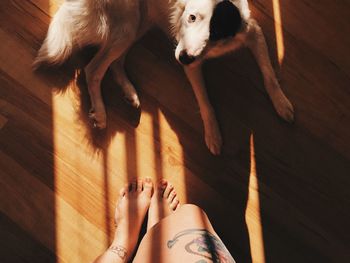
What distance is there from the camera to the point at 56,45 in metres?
1.29

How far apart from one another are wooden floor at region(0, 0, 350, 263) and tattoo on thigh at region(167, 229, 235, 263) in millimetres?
229

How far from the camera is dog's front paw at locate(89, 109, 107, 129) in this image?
53.8 inches

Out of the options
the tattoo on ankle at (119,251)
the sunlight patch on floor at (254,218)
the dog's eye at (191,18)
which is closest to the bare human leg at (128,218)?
the tattoo on ankle at (119,251)

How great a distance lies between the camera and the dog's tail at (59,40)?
1.25 m

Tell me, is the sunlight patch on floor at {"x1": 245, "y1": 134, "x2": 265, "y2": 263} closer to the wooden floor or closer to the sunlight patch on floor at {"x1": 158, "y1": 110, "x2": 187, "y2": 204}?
the wooden floor

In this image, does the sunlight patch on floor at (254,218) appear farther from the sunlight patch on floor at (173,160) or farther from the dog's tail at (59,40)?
the dog's tail at (59,40)

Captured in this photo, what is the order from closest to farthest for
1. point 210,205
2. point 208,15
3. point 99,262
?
point 208,15 < point 99,262 < point 210,205

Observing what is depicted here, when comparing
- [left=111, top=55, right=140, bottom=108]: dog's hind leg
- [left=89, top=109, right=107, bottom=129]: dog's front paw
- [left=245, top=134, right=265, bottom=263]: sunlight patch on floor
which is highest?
[left=111, top=55, right=140, bottom=108]: dog's hind leg

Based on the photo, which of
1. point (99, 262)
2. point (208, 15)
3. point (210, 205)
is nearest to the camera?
point (208, 15)

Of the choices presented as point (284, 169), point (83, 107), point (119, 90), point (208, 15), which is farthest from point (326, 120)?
point (83, 107)

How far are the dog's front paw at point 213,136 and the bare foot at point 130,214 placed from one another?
0.88 ft

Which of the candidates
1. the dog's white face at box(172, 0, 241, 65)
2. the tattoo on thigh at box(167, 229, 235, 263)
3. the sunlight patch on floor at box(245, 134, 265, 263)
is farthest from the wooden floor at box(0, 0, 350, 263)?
the dog's white face at box(172, 0, 241, 65)

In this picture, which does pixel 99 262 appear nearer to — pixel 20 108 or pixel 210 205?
pixel 210 205

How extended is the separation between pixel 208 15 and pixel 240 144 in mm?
544
